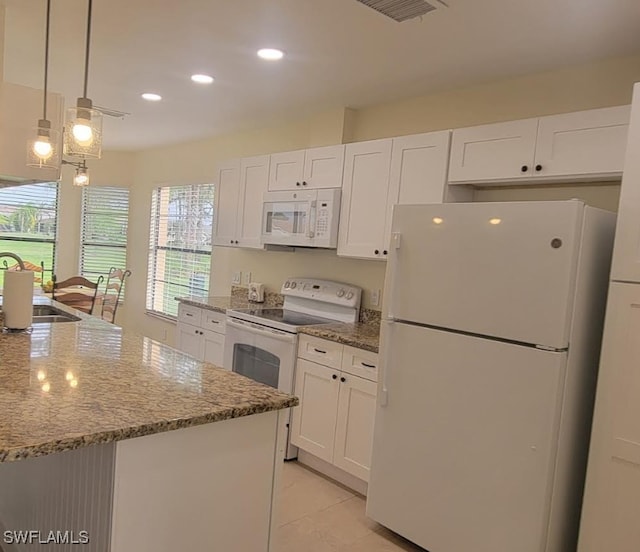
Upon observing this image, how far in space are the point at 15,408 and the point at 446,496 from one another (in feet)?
5.87

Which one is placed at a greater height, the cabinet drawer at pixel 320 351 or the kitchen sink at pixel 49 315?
the kitchen sink at pixel 49 315

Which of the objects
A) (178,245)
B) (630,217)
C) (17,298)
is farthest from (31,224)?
(630,217)

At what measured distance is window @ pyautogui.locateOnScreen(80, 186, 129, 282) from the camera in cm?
664

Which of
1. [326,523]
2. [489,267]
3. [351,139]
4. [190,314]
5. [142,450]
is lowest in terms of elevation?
[326,523]

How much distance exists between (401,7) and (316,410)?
226 cm

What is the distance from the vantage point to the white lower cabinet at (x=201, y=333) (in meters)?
4.06

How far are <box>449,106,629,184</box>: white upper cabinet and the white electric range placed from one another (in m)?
1.28

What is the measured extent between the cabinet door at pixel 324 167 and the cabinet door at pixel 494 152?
86cm

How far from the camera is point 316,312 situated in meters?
3.96

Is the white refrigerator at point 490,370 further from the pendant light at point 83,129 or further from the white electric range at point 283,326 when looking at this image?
the pendant light at point 83,129

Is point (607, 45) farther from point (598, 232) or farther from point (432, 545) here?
point (432, 545)

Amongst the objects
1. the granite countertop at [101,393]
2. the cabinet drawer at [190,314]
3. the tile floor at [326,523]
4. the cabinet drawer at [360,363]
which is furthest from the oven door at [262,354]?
the granite countertop at [101,393]

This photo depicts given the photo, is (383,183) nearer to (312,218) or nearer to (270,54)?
(312,218)

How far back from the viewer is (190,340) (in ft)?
14.6
